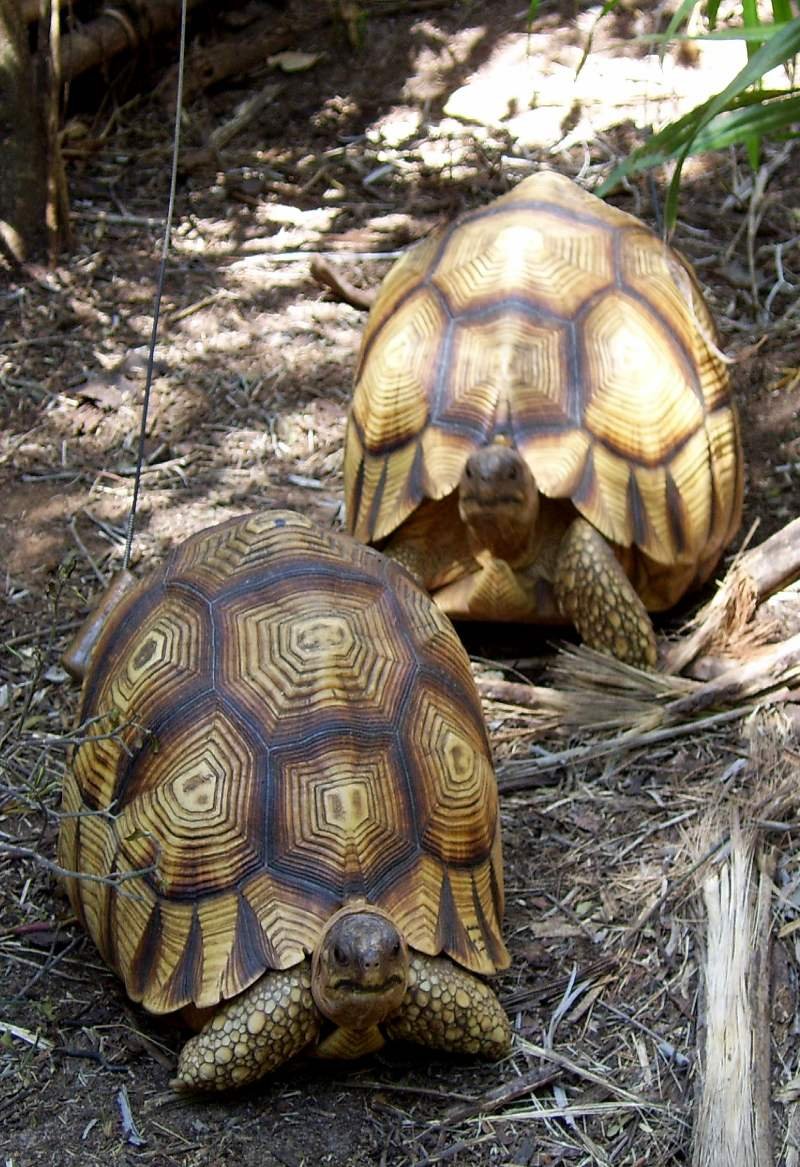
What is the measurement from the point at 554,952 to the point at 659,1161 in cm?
54

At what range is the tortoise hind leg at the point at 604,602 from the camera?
147 inches

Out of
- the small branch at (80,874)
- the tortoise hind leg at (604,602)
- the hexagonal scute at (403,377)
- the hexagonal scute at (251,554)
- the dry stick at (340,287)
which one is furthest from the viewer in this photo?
the dry stick at (340,287)

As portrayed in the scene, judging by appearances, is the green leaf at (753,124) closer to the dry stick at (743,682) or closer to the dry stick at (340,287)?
the dry stick at (743,682)

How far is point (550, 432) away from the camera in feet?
12.3

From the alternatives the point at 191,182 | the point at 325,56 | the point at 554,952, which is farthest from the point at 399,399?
the point at 325,56

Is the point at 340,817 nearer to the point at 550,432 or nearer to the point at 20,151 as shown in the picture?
the point at 550,432

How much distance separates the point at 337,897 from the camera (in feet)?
8.25

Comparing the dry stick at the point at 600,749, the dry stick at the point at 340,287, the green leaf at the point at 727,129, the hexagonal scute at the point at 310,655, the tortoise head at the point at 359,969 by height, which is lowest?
the dry stick at the point at 600,749

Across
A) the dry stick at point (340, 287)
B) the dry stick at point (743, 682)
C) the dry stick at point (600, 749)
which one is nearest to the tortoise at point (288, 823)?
the dry stick at point (600, 749)

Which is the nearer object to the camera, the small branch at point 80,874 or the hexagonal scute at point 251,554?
the small branch at point 80,874

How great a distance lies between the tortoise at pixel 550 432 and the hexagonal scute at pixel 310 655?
0.90 meters

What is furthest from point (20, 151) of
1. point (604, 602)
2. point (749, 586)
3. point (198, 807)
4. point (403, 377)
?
point (198, 807)

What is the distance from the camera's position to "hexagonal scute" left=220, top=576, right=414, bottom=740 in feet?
8.65

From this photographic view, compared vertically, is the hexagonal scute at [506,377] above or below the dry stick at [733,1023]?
above
